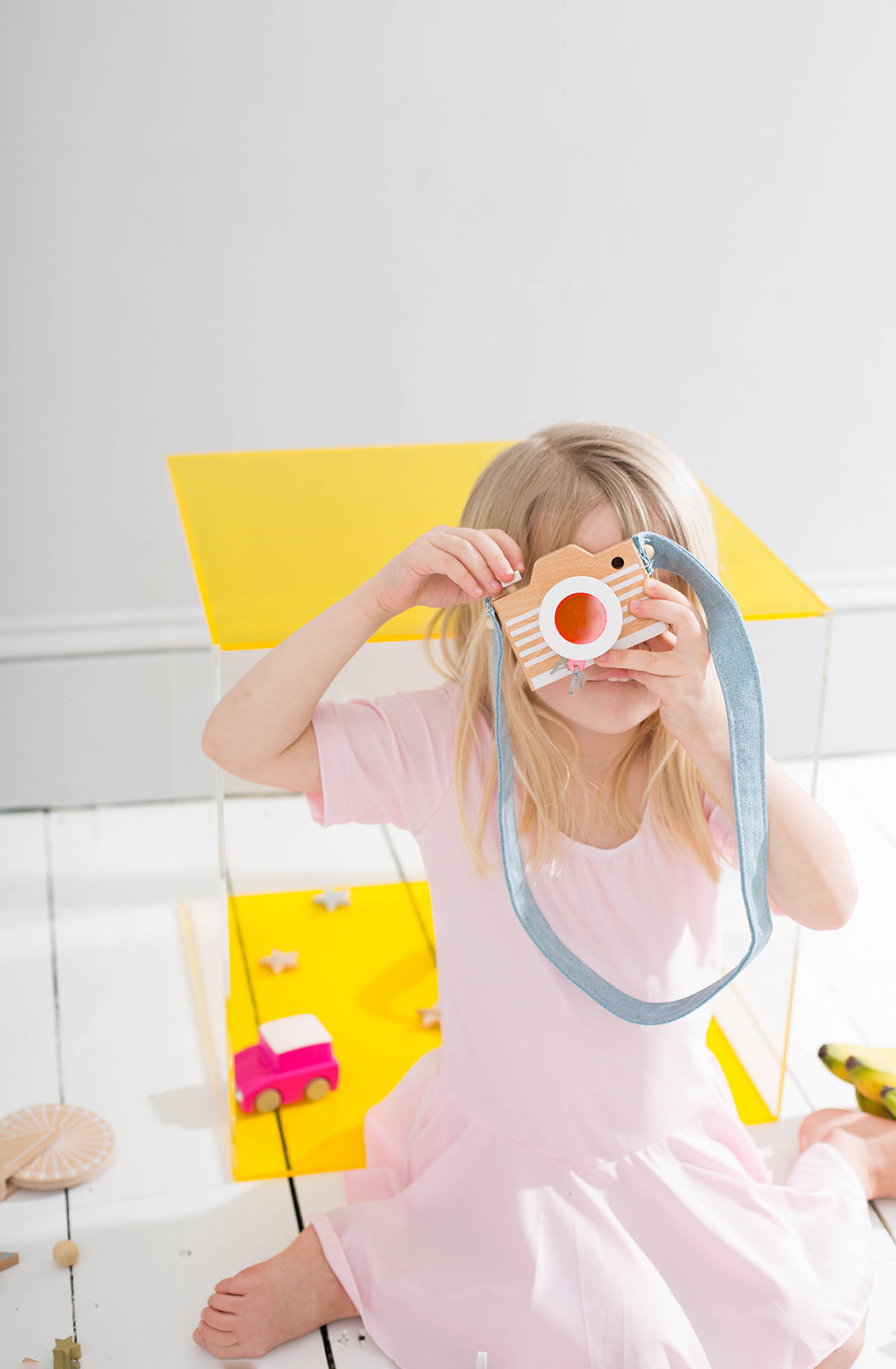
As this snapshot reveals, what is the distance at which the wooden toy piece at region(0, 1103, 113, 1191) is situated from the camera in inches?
46.9

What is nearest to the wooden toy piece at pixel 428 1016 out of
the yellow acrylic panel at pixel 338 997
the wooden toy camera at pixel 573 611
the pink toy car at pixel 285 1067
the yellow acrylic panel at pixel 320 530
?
the yellow acrylic panel at pixel 338 997

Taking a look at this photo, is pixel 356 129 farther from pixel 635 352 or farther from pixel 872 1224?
pixel 872 1224

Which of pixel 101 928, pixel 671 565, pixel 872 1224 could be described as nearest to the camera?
pixel 671 565

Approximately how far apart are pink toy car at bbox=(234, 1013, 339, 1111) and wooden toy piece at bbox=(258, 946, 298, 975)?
0.31 ft

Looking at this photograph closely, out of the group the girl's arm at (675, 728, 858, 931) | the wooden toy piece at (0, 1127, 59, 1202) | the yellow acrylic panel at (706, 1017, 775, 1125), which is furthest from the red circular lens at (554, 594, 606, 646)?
the wooden toy piece at (0, 1127, 59, 1202)

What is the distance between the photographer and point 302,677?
98cm

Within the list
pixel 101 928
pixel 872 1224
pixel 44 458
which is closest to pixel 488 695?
pixel 872 1224

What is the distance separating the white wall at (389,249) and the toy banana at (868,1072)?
2.56 feet

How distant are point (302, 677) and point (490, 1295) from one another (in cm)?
48

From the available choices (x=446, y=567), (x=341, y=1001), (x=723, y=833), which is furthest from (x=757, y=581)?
(x=341, y=1001)

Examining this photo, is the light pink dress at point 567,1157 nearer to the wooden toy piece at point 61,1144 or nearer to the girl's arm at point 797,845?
the girl's arm at point 797,845

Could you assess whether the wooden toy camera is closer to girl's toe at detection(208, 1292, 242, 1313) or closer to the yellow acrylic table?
the yellow acrylic table

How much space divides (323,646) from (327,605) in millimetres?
151

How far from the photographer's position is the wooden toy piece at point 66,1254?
44.0 inches
